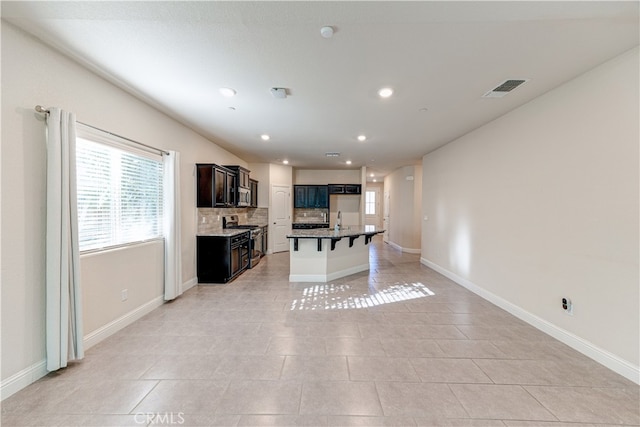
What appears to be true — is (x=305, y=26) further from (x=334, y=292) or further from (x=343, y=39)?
(x=334, y=292)

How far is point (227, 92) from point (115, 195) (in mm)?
1731

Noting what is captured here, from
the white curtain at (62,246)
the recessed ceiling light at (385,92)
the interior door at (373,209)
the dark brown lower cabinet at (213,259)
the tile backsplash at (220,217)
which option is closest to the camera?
the white curtain at (62,246)

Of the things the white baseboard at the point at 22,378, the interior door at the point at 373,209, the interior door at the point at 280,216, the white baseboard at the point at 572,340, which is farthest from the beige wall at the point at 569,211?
the interior door at the point at 373,209

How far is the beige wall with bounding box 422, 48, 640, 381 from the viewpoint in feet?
7.06

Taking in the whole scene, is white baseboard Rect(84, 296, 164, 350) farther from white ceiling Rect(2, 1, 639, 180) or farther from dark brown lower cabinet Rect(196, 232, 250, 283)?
white ceiling Rect(2, 1, 639, 180)

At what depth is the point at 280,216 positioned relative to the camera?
26.4 feet

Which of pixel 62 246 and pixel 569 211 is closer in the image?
pixel 62 246

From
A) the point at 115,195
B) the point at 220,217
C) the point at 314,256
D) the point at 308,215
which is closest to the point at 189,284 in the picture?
the point at 220,217

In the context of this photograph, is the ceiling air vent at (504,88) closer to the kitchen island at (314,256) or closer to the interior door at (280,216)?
the kitchen island at (314,256)

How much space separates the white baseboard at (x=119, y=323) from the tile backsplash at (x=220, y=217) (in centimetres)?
153

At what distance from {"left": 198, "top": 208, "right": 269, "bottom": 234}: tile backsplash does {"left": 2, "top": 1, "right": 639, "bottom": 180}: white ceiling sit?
6.47 feet

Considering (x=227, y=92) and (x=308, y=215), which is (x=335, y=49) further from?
(x=308, y=215)

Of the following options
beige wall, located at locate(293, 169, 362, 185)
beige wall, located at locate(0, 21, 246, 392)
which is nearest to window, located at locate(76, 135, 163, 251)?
beige wall, located at locate(0, 21, 246, 392)

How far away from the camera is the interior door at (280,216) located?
786 cm
